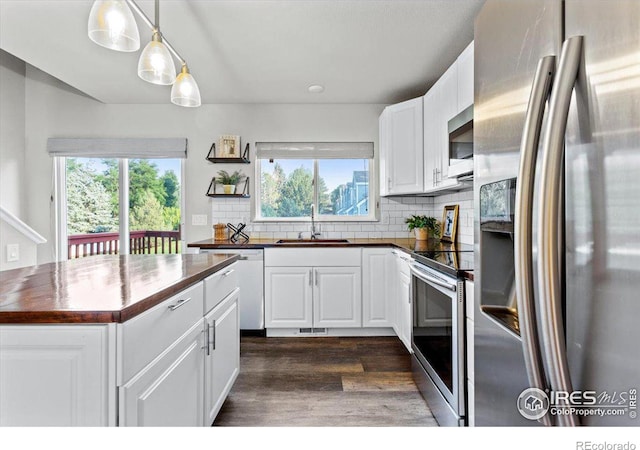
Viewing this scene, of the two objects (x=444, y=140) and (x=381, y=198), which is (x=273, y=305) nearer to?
(x=381, y=198)

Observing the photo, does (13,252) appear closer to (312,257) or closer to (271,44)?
(312,257)

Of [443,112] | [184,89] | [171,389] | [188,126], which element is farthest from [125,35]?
[188,126]

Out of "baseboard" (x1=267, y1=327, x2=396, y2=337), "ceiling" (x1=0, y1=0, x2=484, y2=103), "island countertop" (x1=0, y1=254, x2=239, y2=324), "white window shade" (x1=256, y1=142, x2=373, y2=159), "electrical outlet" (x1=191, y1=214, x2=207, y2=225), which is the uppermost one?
"ceiling" (x1=0, y1=0, x2=484, y2=103)

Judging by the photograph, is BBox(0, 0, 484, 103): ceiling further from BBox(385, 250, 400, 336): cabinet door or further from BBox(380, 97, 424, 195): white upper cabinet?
BBox(385, 250, 400, 336): cabinet door

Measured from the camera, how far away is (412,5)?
6.66 feet

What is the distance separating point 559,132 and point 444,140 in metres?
2.14

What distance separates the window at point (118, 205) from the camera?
3.79 meters

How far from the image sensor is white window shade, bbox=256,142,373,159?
376 centimetres

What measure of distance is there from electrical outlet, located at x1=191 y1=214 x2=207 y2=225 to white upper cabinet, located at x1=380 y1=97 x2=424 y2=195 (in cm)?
206

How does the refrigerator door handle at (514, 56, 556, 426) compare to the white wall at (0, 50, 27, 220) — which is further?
the white wall at (0, 50, 27, 220)

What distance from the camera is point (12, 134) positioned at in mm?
3541

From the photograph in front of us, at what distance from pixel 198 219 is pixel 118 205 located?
919 millimetres

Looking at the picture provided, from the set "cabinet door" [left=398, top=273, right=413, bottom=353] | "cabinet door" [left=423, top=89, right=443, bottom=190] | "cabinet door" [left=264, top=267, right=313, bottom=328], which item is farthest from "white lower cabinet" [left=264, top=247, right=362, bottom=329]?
"cabinet door" [left=423, top=89, right=443, bottom=190]

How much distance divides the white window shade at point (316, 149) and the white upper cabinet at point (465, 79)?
157cm
